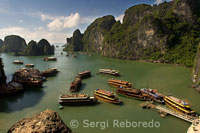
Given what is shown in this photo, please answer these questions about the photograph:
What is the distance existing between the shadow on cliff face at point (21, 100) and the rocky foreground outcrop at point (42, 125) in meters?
24.8

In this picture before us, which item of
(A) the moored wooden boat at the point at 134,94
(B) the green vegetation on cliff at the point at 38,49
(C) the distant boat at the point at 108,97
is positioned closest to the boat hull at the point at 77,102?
(C) the distant boat at the point at 108,97

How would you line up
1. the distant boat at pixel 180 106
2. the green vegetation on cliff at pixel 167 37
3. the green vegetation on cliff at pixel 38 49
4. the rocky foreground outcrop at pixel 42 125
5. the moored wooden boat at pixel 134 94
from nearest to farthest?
the rocky foreground outcrop at pixel 42 125, the distant boat at pixel 180 106, the moored wooden boat at pixel 134 94, the green vegetation on cliff at pixel 167 37, the green vegetation on cliff at pixel 38 49

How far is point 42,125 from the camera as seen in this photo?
28.0 ft

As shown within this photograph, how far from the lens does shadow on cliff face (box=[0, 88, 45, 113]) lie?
30075 mm

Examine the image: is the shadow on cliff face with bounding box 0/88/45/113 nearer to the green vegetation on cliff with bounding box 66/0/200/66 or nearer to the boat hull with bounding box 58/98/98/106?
the boat hull with bounding box 58/98/98/106

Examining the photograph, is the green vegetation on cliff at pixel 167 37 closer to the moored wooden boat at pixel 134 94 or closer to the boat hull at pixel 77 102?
the moored wooden boat at pixel 134 94

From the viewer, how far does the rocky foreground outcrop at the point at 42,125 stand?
8.23 meters

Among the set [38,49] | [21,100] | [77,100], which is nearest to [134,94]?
[77,100]

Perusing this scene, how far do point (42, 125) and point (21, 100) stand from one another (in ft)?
103

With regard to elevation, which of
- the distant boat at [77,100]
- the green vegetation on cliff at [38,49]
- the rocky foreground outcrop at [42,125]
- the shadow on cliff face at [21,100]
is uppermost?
the green vegetation on cliff at [38,49]

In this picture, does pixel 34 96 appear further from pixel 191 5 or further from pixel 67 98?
pixel 191 5

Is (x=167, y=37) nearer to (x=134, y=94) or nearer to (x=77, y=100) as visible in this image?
(x=134, y=94)

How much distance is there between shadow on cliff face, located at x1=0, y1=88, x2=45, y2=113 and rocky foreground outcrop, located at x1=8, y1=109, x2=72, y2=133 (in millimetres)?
24772

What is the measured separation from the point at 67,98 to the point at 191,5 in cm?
12016
